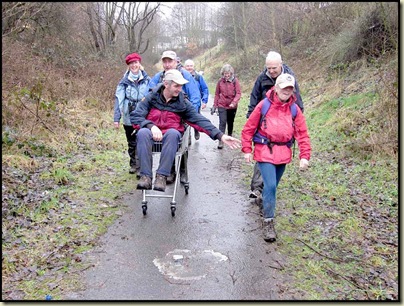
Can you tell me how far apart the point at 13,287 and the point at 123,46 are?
81.7ft

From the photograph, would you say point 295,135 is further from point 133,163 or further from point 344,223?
point 133,163

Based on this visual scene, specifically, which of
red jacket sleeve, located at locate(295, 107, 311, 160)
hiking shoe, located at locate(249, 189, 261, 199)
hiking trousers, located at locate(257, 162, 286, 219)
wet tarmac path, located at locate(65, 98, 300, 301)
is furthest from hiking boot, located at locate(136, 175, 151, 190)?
red jacket sleeve, located at locate(295, 107, 311, 160)

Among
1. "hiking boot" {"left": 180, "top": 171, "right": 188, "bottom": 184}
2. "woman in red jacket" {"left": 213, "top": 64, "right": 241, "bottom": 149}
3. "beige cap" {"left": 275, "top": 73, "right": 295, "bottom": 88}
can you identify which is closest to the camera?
"beige cap" {"left": 275, "top": 73, "right": 295, "bottom": 88}

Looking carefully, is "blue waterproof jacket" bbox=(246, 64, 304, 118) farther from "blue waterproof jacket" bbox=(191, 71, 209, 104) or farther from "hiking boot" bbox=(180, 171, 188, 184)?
"blue waterproof jacket" bbox=(191, 71, 209, 104)

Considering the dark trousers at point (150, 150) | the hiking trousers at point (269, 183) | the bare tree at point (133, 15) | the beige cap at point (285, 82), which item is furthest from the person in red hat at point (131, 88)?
the bare tree at point (133, 15)

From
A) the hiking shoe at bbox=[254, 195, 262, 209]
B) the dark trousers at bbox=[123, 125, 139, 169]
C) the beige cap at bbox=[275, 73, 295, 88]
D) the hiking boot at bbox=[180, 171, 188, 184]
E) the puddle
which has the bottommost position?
the puddle

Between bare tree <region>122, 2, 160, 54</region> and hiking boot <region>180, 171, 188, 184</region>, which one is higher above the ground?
bare tree <region>122, 2, 160, 54</region>

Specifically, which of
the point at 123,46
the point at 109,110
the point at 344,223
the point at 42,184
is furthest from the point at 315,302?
the point at 123,46

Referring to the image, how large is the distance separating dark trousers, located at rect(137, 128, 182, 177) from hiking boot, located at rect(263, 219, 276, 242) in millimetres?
1420

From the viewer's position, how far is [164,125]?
227 inches

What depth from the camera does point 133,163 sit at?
7840 mm

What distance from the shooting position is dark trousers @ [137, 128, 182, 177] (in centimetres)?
535

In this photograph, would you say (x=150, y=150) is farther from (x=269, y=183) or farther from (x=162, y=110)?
(x=269, y=183)

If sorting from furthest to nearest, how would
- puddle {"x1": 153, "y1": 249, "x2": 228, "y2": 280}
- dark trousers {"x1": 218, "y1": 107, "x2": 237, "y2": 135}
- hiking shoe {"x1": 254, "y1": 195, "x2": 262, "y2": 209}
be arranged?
dark trousers {"x1": 218, "y1": 107, "x2": 237, "y2": 135}
hiking shoe {"x1": 254, "y1": 195, "x2": 262, "y2": 209}
puddle {"x1": 153, "y1": 249, "x2": 228, "y2": 280}
